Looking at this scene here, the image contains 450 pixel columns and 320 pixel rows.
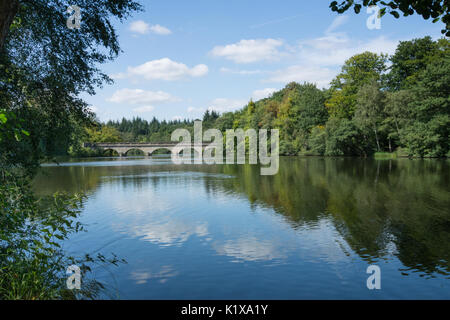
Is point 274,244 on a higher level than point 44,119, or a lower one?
lower

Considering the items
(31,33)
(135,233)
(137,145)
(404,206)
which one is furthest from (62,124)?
(137,145)

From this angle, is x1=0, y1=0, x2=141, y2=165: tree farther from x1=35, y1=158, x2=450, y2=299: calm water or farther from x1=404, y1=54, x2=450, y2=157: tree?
x1=404, y1=54, x2=450, y2=157: tree

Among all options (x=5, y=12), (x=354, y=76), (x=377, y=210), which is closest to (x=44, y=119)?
(x=5, y=12)

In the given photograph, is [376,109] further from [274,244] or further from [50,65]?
[50,65]

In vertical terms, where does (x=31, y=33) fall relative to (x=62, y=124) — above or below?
above

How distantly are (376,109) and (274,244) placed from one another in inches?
2000

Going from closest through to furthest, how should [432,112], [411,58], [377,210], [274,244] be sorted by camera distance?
[274,244] < [377,210] < [432,112] < [411,58]

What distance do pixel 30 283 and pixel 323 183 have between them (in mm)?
21474

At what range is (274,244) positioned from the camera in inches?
408

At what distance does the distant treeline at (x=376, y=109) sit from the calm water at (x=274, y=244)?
31455 millimetres

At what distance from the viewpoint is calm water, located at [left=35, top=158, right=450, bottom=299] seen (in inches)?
286

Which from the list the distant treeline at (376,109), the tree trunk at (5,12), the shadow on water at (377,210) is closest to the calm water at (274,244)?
the shadow on water at (377,210)

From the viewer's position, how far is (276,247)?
10.0 metres
